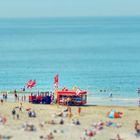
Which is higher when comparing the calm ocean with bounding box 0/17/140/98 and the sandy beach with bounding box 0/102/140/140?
the calm ocean with bounding box 0/17/140/98

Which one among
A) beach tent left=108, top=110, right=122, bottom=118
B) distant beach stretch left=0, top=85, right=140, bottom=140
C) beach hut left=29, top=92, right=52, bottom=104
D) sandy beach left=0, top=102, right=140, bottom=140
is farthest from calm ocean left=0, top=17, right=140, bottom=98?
beach tent left=108, top=110, right=122, bottom=118

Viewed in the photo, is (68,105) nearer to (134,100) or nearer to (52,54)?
(134,100)

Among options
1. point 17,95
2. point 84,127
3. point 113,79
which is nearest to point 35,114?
point 84,127

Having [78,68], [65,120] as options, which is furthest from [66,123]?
[78,68]

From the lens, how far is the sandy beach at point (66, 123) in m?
42.3

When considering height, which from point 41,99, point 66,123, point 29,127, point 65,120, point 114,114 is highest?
point 41,99

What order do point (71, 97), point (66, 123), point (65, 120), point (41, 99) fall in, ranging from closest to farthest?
point (66, 123)
point (65, 120)
point (71, 97)
point (41, 99)

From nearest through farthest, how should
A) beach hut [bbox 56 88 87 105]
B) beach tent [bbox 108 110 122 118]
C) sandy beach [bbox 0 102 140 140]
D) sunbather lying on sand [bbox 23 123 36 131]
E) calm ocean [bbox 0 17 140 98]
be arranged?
sandy beach [bbox 0 102 140 140] < sunbather lying on sand [bbox 23 123 36 131] < beach tent [bbox 108 110 122 118] < beach hut [bbox 56 88 87 105] < calm ocean [bbox 0 17 140 98]

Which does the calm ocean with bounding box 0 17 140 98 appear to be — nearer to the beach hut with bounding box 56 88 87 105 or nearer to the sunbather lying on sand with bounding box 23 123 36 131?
the beach hut with bounding box 56 88 87 105

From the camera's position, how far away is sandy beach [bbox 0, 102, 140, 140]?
4228cm

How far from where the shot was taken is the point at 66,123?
46.1 m

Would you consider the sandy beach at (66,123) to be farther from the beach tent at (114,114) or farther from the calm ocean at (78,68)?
the calm ocean at (78,68)

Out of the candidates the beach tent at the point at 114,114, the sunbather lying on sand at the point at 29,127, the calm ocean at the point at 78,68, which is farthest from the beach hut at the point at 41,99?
the sunbather lying on sand at the point at 29,127

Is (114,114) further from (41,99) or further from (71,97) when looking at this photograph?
(41,99)
